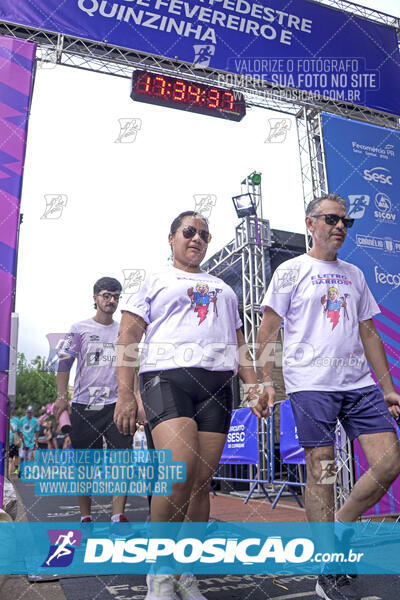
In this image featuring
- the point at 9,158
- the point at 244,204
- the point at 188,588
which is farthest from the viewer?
the point at 244,204

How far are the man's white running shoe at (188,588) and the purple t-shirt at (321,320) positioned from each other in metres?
1.05

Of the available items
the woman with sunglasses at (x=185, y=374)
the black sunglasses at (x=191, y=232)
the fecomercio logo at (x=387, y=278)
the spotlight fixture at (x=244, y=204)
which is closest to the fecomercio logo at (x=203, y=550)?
the woman with sunglasses at (x=185, y=374)

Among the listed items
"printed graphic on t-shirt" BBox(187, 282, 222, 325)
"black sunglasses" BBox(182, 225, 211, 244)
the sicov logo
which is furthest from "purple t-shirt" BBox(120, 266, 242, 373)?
the sicov logo

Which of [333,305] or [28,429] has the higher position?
[333,305]

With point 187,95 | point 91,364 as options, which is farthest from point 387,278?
point 91,364

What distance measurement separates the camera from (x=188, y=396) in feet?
8.29

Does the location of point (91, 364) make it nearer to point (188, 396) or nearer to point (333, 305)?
point (188, 396)

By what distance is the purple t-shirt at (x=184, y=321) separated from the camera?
2566mm

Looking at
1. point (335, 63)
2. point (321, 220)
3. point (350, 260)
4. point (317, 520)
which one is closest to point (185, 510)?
point (317, 520)

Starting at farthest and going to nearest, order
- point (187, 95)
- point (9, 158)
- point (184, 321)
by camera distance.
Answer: point (187, 95) < point (9, 158) < point (184, 321)

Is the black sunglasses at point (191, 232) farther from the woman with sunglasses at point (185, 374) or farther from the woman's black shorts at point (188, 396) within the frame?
the woman's black shorts at point (188, 396)

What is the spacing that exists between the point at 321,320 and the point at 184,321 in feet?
2.52

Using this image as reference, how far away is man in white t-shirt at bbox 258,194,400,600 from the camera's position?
8.48ft

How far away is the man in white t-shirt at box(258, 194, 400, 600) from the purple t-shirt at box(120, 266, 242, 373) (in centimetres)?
28
